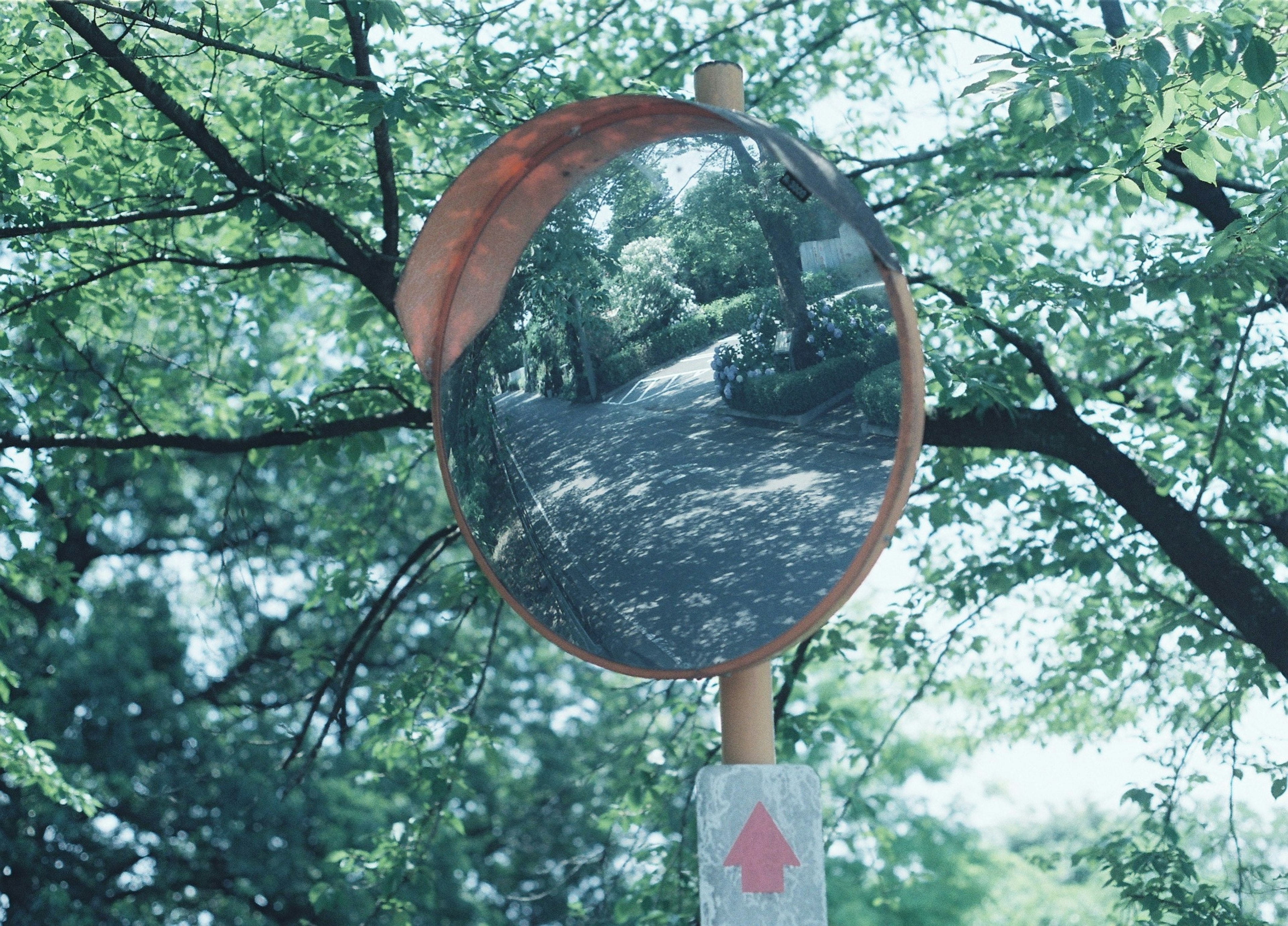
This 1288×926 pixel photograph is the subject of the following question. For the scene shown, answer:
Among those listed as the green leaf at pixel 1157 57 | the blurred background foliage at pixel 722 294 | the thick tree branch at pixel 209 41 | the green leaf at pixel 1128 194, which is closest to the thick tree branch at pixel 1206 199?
the blurred background foliage at pixel 722 294

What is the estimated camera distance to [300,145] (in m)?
6.15

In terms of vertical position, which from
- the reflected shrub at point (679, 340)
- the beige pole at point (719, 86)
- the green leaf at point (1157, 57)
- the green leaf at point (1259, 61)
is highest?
the green leaf at point (1157, 57)

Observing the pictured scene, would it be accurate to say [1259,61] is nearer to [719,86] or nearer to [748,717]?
[719,86]

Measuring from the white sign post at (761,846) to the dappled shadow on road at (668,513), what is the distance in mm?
279

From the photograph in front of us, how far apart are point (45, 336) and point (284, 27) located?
227cm

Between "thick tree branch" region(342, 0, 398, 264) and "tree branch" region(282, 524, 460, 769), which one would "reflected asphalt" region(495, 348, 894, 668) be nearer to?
"thick tree branch" region(342, 0, 398, 264)

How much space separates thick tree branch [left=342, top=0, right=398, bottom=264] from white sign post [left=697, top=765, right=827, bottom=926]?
2.81m

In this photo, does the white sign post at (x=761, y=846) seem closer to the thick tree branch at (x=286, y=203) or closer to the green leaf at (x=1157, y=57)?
the green leaf at (x=1157, y=57)

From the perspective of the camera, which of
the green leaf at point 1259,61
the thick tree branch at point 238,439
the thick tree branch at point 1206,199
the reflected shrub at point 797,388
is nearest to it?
the reflected shrub at point 797,388

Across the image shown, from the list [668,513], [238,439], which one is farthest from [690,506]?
[238,439]

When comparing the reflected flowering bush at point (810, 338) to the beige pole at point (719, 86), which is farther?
the beige pole at point (719, 86)

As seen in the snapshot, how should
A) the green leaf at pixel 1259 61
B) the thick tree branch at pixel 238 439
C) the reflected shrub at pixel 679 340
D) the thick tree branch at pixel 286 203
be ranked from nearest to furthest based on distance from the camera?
the reflected shrub at pixel 679 340 < the green leaf at pixel 1259 61 < the thick tree branch at pixel 286 203 < the thick tree branch at pixel 238 439

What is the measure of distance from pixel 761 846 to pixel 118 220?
3994mm

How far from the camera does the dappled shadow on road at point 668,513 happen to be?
2.60 metres
